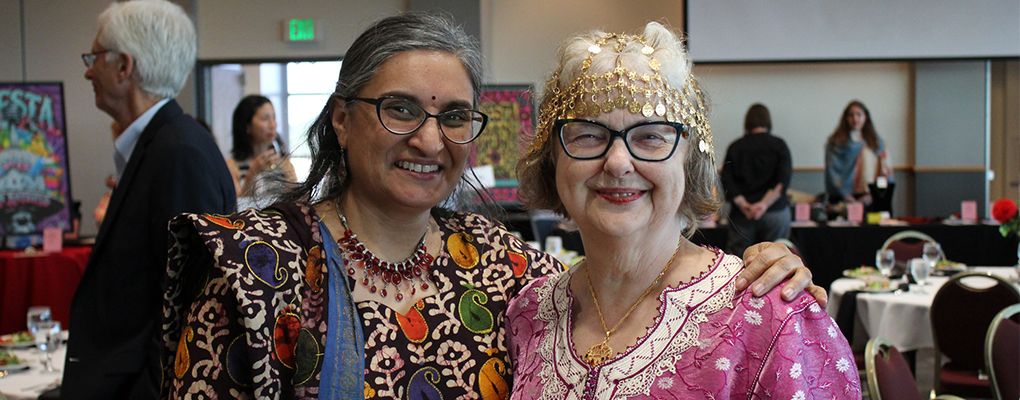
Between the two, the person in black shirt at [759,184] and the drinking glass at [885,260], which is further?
the person in black shirt at [759,184]

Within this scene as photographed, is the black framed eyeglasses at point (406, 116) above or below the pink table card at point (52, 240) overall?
Result: above

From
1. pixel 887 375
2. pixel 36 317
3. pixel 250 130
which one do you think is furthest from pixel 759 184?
pixel 36 317

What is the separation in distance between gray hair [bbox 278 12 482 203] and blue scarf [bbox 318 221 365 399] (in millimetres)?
243

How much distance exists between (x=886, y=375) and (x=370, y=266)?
1.59 metres

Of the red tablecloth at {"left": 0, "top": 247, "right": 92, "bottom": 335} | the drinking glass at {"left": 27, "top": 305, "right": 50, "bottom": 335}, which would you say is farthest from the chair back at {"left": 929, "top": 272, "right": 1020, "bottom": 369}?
the red tablecloth at {"left": 0, "top": 247, "right": 92, "bottom": 335}

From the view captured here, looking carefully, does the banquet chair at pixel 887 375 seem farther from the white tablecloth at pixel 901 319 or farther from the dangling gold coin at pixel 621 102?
the white tablecloth at pixel 901 319

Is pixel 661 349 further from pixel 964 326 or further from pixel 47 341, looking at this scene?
pixel 964 326

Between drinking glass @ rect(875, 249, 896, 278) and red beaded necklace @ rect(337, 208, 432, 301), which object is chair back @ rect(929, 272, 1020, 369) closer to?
drinking glass @ rect(875, 249, 896, 278)

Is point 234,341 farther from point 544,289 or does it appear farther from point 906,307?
point 906,307

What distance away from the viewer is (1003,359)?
275cm

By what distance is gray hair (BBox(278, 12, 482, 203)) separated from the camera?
1.43 m

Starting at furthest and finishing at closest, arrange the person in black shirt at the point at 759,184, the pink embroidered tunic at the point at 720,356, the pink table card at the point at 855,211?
the pink table card at the point at 855,211 → the person in black shirt at the point at 759,184 → the pink embroidered tunic at the point at 720,356

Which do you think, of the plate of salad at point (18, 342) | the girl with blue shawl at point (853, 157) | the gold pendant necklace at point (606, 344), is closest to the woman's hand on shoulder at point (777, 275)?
the gold pendant necklace at point (606, 344)

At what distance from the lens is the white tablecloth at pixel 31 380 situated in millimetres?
2328
